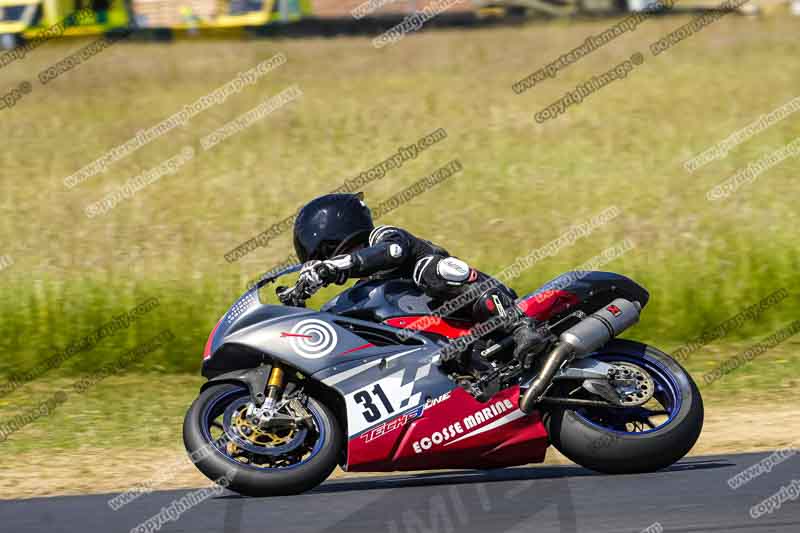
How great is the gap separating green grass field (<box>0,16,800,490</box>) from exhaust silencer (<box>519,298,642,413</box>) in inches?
150

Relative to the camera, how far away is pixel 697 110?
25.1 metres

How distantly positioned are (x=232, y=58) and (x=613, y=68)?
926 cm

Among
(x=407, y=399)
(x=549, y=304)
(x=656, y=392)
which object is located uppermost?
(x=549, y=304)

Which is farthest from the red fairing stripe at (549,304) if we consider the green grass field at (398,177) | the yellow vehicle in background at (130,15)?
the yellow vehicle in background at (130,15)

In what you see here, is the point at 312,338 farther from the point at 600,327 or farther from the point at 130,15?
the point at 130,15

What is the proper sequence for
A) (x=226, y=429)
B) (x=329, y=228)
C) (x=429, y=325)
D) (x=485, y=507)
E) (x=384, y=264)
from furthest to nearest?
(x=329, y=228) → (x=429, y=325) → (x=384, y=264) → (x=226, y=429) → (x=485, y=507)

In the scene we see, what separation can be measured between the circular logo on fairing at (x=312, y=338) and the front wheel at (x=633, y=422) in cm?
126

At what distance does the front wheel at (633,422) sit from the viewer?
7.00 metres

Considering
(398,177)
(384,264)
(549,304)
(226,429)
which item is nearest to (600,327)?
A: (549,304)

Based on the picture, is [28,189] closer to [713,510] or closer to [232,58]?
[232,58]

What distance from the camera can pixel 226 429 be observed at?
22.8ft

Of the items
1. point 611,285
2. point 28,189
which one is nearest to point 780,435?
point 611,285

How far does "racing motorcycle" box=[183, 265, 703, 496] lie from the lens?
696 cm

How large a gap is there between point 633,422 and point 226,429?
2280 mm
